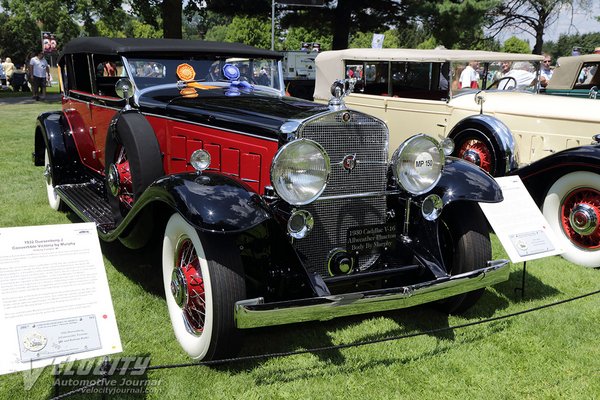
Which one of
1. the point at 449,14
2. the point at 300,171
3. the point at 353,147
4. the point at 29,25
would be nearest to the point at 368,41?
the point at 29,25

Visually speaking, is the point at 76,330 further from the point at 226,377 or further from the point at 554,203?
the point at 554,203

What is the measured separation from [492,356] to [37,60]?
1771cm

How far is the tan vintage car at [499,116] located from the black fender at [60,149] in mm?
2779

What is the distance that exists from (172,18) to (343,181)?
42.4 feet

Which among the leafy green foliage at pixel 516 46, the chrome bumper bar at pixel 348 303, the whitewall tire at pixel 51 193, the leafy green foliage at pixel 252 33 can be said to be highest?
the leafy green foliage at pixel 252 33

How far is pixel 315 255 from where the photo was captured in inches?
119

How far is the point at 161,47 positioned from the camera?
4098mm

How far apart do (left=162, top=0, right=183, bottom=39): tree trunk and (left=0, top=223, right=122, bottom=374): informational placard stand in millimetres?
Result: 12969

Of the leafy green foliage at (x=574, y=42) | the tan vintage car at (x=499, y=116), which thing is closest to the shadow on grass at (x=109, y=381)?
the tan vintage car at (x=499, y=116)

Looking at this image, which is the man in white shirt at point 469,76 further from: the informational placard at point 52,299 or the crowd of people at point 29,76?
the crowd of people at point 29,76

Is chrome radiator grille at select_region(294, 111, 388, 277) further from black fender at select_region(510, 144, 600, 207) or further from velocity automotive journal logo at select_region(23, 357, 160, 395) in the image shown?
black fender at select_region(510, 144, 600, 207)

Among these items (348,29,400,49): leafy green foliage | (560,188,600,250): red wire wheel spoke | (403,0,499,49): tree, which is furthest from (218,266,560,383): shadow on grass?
(348,29,400,49): leafy green foliage

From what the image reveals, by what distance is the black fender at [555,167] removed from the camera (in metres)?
4.56

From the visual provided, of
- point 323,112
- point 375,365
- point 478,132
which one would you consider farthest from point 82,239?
point 478,132
